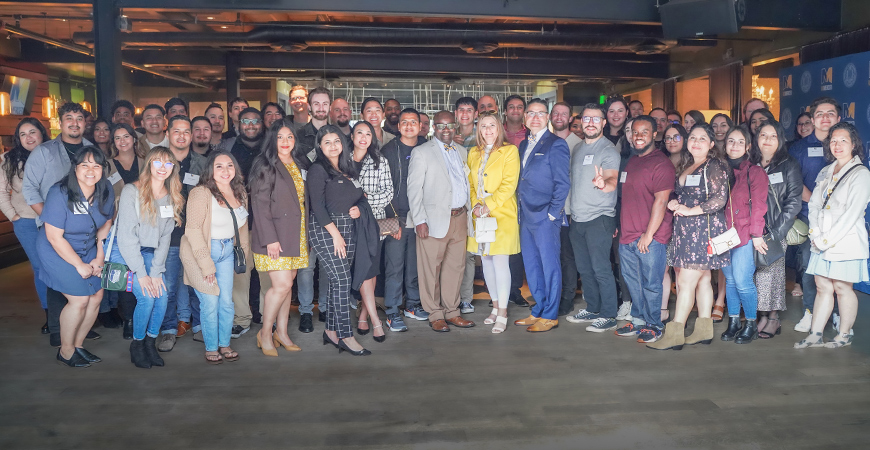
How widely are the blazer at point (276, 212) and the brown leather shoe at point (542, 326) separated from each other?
191cm

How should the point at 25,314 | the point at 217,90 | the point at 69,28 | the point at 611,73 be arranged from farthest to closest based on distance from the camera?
the point at 217,90 < the point at 611,73 < the point at 69,28 < the point at 25,314

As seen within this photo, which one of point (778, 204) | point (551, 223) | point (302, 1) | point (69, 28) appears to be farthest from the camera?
point (69, 28)

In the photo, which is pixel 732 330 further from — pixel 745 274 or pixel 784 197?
pixel 784 197

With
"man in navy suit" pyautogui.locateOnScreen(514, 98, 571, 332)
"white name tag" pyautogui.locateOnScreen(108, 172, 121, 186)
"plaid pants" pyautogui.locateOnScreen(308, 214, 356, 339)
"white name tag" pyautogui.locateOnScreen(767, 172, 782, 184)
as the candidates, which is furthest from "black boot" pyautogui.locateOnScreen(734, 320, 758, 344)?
"white name tag" pyautogui.locateOnScreen(108, 172, 121, 186)

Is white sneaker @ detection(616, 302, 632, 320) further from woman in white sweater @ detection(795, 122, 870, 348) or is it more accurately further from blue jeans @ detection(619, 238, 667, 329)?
woman in white sweater @ detection(795, 122, 870, 348)

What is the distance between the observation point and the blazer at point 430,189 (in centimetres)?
484

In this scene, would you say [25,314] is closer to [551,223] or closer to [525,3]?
[551,223]

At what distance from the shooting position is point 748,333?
15.3ft

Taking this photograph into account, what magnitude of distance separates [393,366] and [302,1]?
4348mm

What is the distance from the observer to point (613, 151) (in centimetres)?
484

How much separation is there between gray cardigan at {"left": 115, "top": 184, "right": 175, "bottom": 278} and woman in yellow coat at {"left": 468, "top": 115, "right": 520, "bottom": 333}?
2.25m

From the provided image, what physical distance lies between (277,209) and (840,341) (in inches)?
156

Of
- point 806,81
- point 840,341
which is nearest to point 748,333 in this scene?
point 840,341

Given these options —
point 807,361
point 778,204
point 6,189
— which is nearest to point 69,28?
point 6,189
